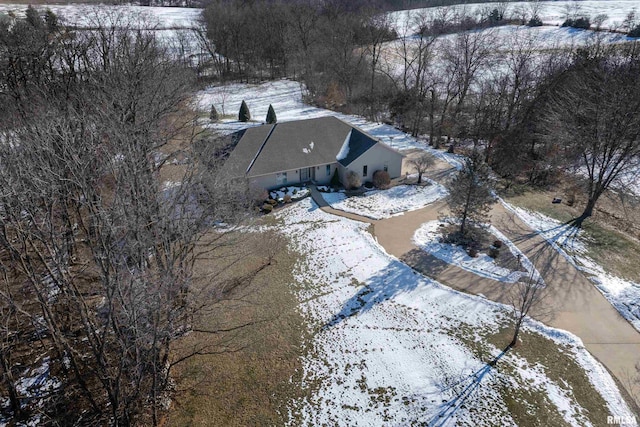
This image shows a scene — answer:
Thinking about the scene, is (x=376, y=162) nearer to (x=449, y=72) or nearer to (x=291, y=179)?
(x=291, y=179)

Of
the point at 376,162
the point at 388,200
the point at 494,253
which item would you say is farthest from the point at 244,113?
the point at 494,253

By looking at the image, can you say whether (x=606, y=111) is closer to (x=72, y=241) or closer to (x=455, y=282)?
(x=455, y=282)

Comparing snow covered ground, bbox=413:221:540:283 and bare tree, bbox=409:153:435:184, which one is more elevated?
bare tree, bbox=409:153:435:184

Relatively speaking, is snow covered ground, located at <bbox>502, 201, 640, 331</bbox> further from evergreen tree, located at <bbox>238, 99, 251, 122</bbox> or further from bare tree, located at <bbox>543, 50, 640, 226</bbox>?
evergreen tree, located at <bbox>238, 99, 251, 122</bbox>

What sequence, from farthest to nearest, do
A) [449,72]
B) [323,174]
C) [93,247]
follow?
[449,72]
[323,174]
[93,247]

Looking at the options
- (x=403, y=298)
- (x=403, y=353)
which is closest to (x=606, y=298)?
(x=403, y=298)

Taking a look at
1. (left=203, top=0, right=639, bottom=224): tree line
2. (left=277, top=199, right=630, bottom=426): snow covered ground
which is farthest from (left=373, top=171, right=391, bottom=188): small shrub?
(left=203, top=0, right=639, bottom=224): tree line
